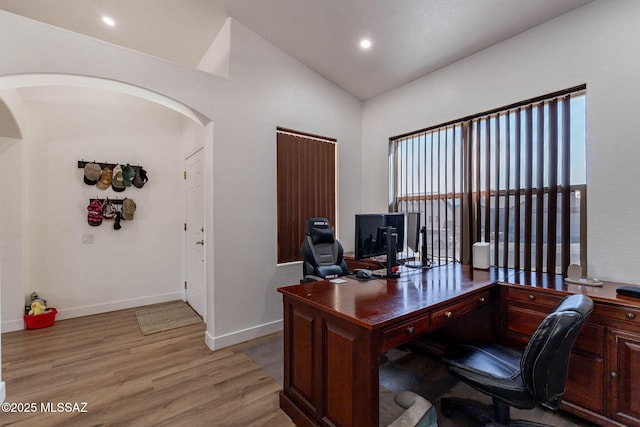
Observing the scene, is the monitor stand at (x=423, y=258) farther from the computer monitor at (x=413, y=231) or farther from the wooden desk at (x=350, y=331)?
the wooden desk at (x=350, y=331)

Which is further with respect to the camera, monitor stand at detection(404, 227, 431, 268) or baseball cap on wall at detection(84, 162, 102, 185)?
baseball cap on wall at detection(84, 162, 102, 185)

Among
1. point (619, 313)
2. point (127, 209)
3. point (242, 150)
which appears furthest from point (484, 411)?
point (127, 209)

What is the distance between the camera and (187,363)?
261cm

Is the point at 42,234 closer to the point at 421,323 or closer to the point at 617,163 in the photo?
the point at 421,323

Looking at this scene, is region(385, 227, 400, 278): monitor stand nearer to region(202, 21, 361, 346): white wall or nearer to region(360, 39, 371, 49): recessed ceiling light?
region(202, 21, 361, 346): white wall

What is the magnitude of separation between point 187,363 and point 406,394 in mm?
2021

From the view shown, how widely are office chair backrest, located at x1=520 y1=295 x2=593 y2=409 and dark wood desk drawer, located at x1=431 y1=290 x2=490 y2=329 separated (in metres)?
0.43

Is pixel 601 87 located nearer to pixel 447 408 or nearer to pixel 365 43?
pixel 365 43

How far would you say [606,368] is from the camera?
5.77 ft

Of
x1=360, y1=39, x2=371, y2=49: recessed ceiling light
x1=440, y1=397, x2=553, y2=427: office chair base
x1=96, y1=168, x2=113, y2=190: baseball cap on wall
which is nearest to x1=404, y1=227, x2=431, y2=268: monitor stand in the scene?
x1=440, y1=397, x2=553, y2=427: office chair base

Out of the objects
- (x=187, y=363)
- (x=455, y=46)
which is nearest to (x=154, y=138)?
(x=187, y=363)

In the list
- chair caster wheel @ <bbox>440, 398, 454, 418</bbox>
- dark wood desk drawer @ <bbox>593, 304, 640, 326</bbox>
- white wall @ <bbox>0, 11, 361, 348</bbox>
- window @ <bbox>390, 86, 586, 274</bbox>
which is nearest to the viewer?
dark wood desk drawer @ <bbox>593, 304, 640, 326</bbox>

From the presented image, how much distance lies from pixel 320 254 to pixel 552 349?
6.84 ft

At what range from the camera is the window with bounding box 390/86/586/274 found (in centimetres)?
241
